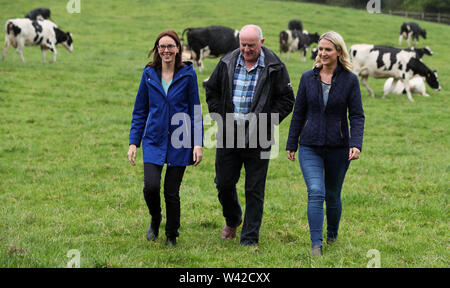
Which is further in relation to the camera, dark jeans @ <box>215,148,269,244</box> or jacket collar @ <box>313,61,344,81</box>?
dark jeans @ <box>215,148,269,244</box>

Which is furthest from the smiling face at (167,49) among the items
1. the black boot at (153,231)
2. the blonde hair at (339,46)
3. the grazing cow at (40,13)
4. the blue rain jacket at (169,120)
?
the grazing cow at (40,13)

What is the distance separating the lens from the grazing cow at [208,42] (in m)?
22.0

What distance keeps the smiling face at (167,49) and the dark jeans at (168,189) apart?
1092 mm

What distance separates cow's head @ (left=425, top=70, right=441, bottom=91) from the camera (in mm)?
19853

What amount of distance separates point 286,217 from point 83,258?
3.15m

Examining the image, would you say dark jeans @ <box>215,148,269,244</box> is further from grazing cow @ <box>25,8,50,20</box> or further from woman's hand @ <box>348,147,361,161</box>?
grazing cow @ <box>25,8,50,20</box>

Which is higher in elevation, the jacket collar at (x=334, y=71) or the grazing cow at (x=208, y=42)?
the jacket collar at (x=334, y=71)

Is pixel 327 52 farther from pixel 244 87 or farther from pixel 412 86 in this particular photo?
pixel 412 86

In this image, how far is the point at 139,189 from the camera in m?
8.78

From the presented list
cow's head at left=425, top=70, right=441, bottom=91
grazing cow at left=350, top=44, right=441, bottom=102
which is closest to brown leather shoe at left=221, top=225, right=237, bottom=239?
grazing cow at left=350, top=44, right=441, bottom=102

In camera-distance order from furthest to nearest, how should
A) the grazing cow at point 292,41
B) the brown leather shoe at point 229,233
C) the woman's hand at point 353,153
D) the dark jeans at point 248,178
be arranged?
the grazing cow at point 292,41, the brown leather shoe at point 229,233, the dark jeans at point 248,178, the woman's hand at point 353,153

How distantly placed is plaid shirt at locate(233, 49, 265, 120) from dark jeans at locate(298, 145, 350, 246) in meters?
0.71

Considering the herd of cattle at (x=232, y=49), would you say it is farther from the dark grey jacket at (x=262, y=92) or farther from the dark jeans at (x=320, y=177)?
the dark jeans at (x=320, y=177)

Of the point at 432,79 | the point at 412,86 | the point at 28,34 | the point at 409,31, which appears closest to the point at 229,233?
the point at 412,86
